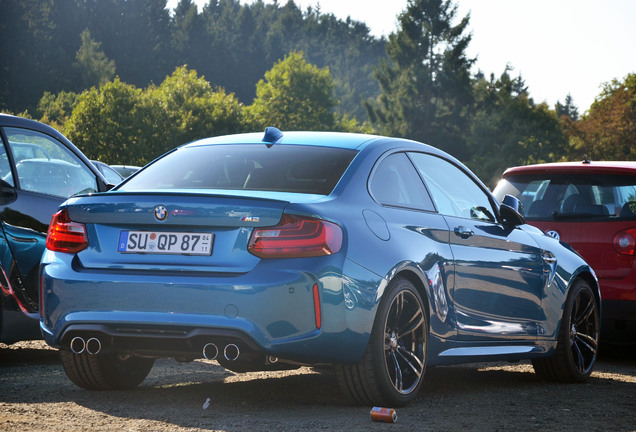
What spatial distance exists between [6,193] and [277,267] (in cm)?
328

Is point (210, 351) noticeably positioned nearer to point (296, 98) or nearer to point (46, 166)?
point (46, 166)

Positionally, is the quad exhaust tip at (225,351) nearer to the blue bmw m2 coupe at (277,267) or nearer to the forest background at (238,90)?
the blue bmw m2 coupe at (277,267)

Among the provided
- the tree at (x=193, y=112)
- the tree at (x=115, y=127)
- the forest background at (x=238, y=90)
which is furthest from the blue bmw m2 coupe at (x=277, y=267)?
the tree at (x=193, y=112)

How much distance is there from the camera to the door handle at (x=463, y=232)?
22.2 ft

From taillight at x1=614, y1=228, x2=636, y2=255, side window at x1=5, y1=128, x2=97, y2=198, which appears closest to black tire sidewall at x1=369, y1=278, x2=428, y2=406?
→ side window at x1=5, y1=128, x2=97, y2=198

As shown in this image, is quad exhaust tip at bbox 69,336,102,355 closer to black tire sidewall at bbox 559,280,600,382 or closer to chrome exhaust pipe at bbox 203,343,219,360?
chrome exhaust pipe at bbox 203,343,219,360

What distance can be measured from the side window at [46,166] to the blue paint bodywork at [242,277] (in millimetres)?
2306

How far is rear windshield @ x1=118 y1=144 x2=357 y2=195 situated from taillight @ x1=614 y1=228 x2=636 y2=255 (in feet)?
12.9

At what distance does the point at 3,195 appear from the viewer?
7789 millimetres

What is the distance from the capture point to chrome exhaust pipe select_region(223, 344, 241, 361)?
5.40m

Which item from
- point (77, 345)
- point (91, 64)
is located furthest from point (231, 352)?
point (91, 64)

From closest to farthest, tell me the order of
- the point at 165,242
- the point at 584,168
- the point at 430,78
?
the point at 165,242 → the point at 584,168 → the point at 430,78

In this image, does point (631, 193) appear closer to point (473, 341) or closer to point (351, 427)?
point (473, 341)

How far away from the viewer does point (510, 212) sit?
7.59 m
